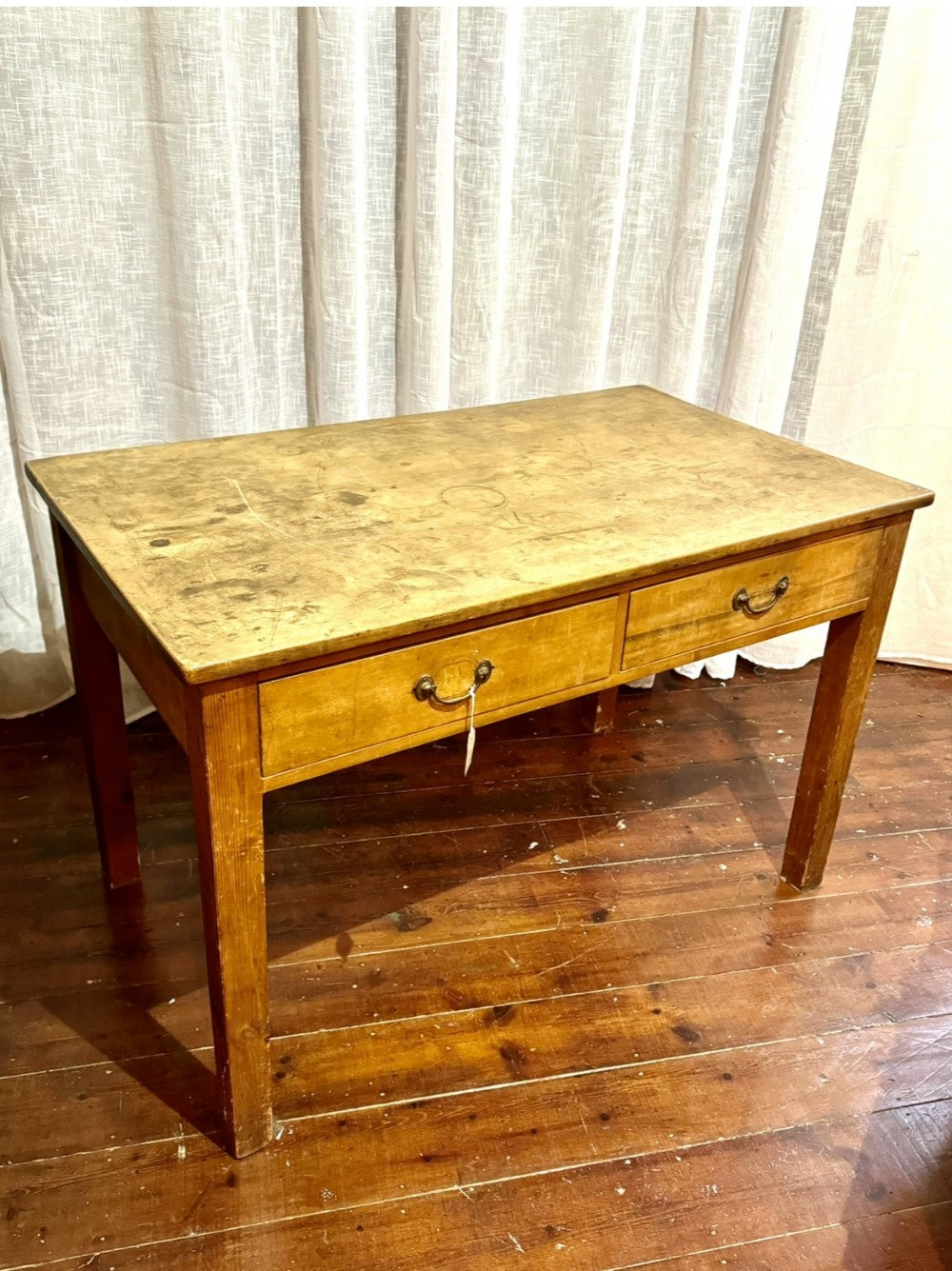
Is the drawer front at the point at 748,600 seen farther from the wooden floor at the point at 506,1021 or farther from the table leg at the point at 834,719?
the wooden floor at the point at 506,1021

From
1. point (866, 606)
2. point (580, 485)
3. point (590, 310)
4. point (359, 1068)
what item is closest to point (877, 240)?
point (590, 310)

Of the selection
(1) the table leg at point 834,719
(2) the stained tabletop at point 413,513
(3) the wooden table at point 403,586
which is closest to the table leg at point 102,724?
(3) the wooden table at point 403,586

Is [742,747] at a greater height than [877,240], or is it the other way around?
[877,240]

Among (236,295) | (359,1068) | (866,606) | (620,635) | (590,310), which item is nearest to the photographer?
(620,635)

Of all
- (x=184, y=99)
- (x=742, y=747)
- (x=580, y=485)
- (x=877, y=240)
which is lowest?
(x=742, y=747)

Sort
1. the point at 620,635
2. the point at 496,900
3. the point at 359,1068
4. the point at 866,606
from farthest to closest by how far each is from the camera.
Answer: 1. the point at 496,900
2. the point at 866,606
3. the point at 359,1068
4. the point at 620,635

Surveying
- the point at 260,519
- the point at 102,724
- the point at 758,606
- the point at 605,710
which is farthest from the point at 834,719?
the point at 102,724

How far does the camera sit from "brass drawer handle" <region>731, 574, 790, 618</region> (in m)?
1.54

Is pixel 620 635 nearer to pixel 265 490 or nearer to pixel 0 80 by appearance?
pixel 265 490

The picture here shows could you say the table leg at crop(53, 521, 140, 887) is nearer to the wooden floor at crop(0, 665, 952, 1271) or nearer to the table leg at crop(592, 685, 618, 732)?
the wooden floor at crop(0, 665, 952, 1271)

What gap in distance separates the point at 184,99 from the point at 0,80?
29 centimetres

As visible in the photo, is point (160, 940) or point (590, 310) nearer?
point (160, 940)

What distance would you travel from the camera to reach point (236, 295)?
2.07m

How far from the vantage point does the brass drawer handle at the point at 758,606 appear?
1.54 meters
